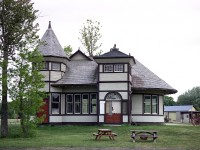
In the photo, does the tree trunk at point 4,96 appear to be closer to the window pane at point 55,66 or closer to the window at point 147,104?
the window pane at point 55,66

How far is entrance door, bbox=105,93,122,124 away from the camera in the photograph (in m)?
36.1

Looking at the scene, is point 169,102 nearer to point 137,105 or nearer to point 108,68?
point 137,105

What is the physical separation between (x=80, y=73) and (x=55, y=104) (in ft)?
13.1

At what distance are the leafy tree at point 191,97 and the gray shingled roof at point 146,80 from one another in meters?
66.4

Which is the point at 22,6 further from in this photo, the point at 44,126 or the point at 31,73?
the point at 44,126

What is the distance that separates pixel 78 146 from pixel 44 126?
55.9 feet

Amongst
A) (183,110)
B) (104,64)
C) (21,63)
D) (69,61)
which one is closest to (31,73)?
(21,63)

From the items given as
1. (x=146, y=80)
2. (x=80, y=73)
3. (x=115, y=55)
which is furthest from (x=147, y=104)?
(x=80, y=73)

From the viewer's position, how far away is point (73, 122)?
38.3m

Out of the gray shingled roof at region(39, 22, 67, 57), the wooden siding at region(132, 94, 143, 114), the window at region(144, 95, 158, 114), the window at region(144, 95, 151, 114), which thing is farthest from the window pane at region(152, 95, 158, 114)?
the gray shingled roof at region(39, 22, 67, 57)

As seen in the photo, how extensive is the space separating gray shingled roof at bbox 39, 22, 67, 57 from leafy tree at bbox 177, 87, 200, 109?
233 feet

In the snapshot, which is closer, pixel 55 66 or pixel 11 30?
pixel 11 30

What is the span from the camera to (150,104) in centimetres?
3856

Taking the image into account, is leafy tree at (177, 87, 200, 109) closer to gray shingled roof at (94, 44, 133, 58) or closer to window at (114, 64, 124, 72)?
gray shingled roof at (94, 44, 133, 58)
